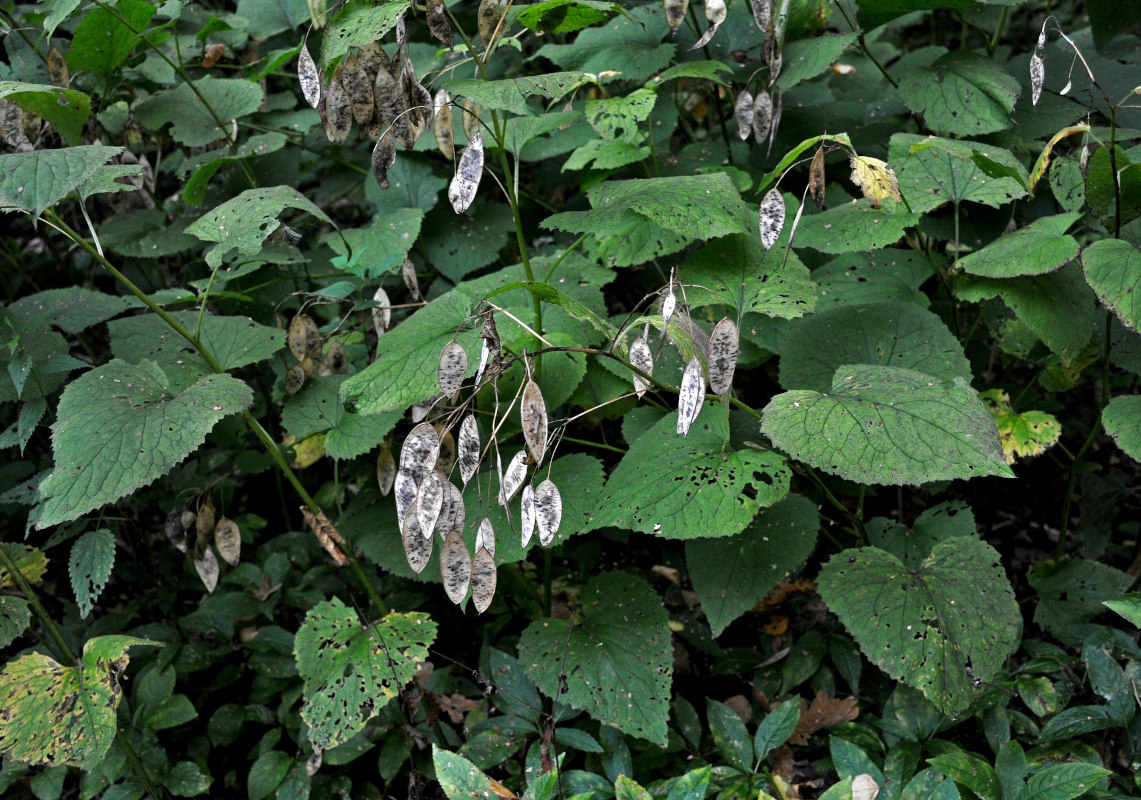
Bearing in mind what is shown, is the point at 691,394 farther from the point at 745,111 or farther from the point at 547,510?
the point at 745,111

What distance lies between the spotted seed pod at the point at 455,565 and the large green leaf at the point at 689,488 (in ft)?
0.87

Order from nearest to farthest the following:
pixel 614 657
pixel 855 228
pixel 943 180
A: pixel 614 657
pixel 855 228
pixel 943 180

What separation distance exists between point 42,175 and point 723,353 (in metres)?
1.28

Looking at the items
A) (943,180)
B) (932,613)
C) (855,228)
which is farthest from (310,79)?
(932,613)

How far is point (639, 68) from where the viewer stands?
2.64 meters

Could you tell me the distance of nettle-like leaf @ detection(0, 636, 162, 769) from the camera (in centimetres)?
164

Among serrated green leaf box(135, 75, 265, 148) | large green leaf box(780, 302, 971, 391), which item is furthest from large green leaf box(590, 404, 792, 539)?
serrated green leaf box(135, 75, 265, 148)

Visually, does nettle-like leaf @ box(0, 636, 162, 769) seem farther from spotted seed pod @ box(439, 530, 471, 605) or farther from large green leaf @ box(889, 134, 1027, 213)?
large green leaf @ box(889, 134, 1027, 213)

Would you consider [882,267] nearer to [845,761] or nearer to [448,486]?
[845,761]

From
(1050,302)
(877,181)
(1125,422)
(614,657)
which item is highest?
(877,181)

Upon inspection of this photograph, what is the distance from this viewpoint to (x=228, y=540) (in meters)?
2.03

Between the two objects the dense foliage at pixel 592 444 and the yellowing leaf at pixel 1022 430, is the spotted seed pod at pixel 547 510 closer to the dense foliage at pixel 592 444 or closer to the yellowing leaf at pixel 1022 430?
the dense foliage at pixel 592 444

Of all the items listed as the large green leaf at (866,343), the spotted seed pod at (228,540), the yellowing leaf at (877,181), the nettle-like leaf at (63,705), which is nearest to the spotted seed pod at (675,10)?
the yellowing leaf at (877,181)

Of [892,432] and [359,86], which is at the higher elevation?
[359,86]
